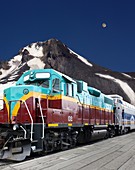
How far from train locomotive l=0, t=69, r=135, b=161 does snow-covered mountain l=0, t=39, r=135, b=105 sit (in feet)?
150

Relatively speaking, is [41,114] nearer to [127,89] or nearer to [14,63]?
[127,89]

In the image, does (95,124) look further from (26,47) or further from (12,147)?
(26,47)

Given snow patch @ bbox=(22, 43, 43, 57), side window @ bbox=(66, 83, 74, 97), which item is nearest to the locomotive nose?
side window @ bbox=(66, 83, 74, 97)

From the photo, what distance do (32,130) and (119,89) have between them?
2439 inches

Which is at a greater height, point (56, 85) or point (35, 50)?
point (35, 50)

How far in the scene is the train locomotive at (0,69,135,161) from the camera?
984 centimetres

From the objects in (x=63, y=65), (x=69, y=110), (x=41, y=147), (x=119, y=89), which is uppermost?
(x=63, y=65)

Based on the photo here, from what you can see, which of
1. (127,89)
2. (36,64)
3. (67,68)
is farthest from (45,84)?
(36,64)

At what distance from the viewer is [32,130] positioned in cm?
1020

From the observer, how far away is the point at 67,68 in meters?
76.1

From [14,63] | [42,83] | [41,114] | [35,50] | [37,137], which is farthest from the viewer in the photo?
[14,63]

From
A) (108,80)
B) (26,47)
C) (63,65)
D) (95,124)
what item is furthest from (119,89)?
(95,124)

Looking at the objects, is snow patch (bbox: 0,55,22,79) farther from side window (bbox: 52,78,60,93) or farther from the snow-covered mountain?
side window (bbox: 52,78,60,93)

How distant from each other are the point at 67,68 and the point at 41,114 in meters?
65.5
